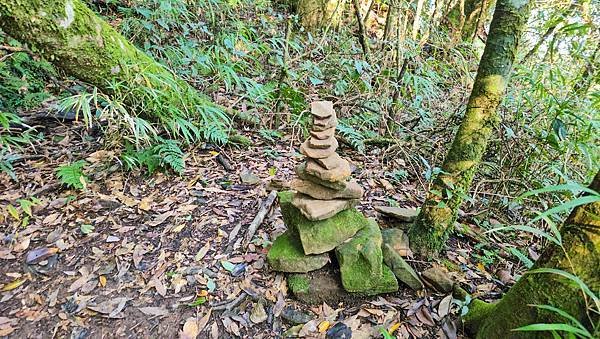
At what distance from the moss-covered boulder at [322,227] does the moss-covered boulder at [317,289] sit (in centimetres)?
20

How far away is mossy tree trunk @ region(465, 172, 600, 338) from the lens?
1.29 meters

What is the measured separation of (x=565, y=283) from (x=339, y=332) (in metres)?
1.19

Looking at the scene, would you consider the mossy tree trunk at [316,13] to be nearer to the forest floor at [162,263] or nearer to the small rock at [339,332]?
the forest floor at [162,263]

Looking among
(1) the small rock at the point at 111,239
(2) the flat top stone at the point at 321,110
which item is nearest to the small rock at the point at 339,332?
(2) the flat top stone at the point at 321,110

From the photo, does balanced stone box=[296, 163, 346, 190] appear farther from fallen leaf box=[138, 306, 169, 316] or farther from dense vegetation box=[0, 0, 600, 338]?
fallen leaf box=[138, 306, 169, 316]

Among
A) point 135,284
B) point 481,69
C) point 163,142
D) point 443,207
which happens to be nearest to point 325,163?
point 443,207

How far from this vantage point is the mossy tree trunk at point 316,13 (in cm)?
577

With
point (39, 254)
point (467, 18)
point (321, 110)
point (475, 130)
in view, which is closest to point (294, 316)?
point (321, 110)

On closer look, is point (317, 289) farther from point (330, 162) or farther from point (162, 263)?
point (162, 263)

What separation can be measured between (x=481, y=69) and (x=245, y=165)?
2221mm

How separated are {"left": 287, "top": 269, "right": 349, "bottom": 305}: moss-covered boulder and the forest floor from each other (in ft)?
0.16

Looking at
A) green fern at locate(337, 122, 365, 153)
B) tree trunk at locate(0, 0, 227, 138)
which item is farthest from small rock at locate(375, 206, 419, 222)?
tree trunk at locate(0, 0, 227, 138)

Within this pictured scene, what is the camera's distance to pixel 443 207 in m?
2.29

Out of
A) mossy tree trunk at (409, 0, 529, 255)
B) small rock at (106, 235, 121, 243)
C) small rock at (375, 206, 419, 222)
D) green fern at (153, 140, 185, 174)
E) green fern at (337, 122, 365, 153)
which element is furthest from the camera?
green fern at (337, 122, 365, 153)
